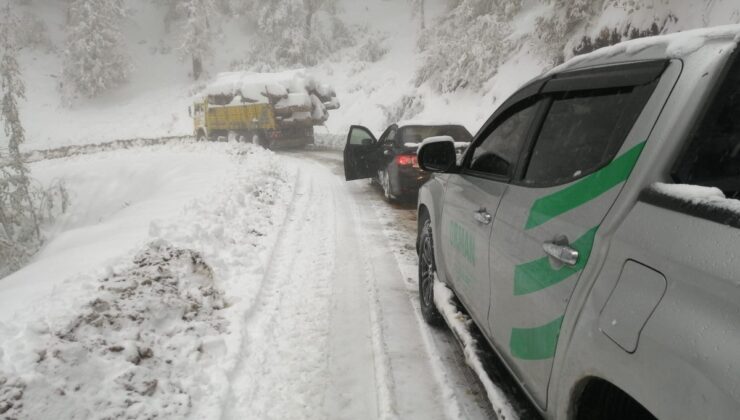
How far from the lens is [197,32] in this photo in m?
42.3

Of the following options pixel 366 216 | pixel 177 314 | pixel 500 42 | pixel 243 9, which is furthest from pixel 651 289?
pixel 243 9

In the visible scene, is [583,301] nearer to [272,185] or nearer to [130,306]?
[130,306]

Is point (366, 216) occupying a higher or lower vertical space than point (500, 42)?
lower

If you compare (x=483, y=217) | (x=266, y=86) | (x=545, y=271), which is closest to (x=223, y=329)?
(x=483, y=217)

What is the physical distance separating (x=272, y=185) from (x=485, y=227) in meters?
7.96

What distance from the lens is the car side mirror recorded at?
3105 millimetres

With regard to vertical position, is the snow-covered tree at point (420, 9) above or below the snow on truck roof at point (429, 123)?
above

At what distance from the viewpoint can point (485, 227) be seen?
2508mm

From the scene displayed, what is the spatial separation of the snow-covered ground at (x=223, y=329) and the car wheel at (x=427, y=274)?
0.12 meters

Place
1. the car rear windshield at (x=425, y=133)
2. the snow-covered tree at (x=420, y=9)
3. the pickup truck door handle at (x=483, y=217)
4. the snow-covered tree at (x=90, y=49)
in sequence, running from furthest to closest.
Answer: the snow-covered tree at (x=90, y=49), the snow-covered tree at (x=420, y=9), the car rear windshield at (x=425, y=133), the pickup truck door handle at (x=483, y=217)

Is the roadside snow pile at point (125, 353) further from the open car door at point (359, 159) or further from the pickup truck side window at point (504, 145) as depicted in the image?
the open car door at point (359, 159)

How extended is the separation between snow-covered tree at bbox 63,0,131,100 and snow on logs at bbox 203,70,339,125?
23.1m

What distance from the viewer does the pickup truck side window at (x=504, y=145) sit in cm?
248

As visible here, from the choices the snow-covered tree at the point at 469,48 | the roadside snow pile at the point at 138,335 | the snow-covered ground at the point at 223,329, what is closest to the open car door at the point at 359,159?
the snow-covered ground at the point at 223,329
